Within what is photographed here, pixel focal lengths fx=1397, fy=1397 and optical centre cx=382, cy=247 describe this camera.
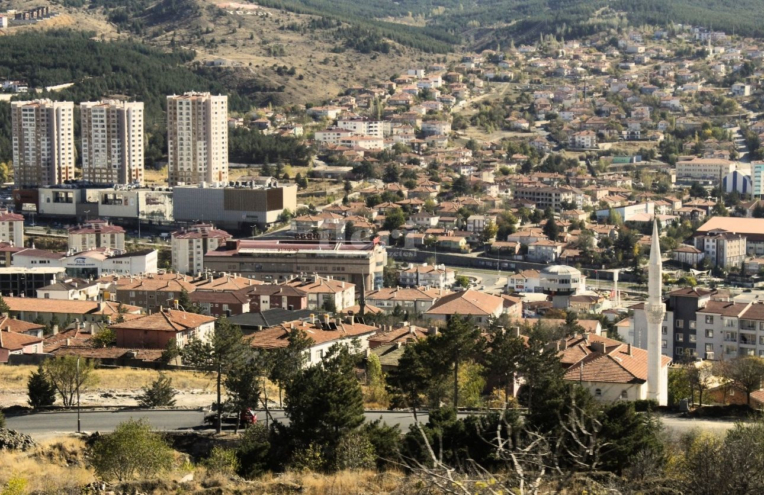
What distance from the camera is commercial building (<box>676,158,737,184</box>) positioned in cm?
4500

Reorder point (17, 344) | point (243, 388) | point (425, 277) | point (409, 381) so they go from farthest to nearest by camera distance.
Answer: point (425, 277)
point (17, 344)
point (409, 381)
point (243, 388)

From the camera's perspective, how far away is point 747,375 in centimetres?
1255

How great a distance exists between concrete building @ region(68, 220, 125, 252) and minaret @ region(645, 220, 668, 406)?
19.6 m

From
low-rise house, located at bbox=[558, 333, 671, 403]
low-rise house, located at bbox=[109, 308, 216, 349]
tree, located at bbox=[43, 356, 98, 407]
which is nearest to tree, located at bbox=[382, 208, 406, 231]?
low-rise house, located at bbox=[109, 308, 216, 349]

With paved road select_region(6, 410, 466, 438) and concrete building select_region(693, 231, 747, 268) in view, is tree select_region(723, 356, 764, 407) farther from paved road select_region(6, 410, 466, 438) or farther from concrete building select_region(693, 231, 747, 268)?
concrete building select_region(693, 231, 747, 268)

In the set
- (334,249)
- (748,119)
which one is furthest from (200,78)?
(334,249)

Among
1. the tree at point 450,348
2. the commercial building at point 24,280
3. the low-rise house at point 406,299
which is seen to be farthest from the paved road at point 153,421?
the commercial building at point 24,280

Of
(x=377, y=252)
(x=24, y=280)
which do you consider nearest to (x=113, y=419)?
(x=24, y=280)

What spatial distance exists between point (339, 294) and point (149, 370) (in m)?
8.86

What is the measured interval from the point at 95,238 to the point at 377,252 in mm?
7234

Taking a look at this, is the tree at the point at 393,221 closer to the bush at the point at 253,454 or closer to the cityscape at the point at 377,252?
the cityscape at the point at 377,252

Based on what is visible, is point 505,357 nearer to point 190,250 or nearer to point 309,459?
point 309,459

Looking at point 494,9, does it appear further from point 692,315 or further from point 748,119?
point 692,315

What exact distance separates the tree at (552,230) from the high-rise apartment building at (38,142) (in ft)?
48.4
